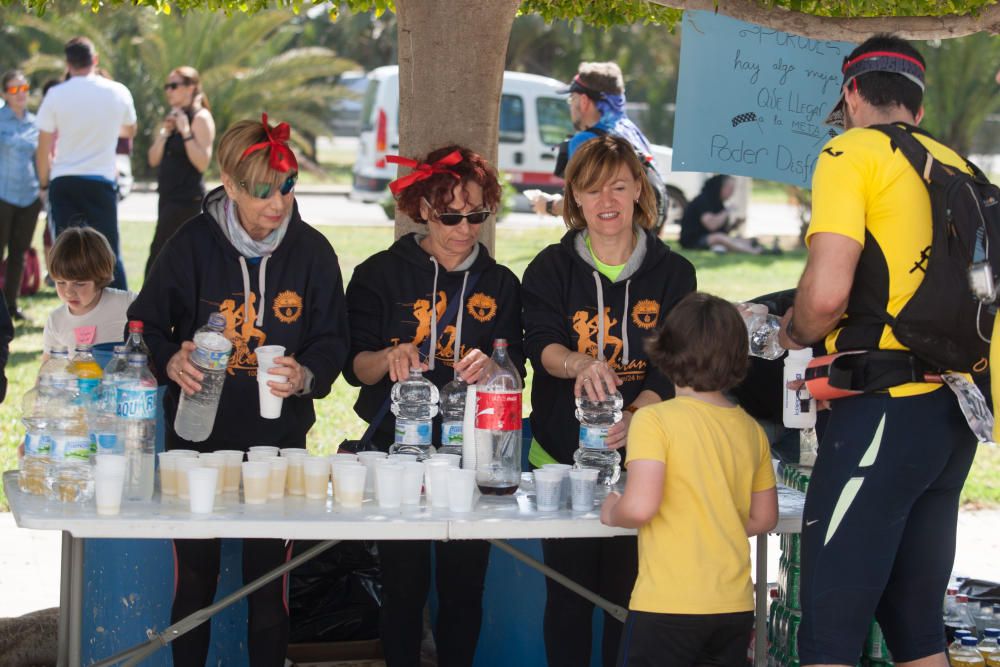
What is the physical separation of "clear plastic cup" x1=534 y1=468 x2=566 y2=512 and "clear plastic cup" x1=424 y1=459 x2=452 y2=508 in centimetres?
25

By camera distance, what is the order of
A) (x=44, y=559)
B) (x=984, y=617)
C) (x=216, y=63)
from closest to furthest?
(x=984, y=617), (x=44, y=559), (x=216, y=63)

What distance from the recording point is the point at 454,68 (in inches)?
212

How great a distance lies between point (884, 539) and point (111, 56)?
23973 millimetres

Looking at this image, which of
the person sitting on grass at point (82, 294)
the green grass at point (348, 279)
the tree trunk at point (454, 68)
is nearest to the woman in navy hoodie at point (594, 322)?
the tree trunk at point (454, 68)

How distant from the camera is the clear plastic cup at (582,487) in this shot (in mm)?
3734

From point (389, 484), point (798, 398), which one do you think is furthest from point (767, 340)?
point (389, 484)

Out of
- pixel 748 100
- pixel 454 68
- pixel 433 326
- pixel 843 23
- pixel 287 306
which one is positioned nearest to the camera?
pixel 287 306

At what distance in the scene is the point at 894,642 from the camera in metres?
3.52

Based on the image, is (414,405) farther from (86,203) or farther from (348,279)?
(348,279)

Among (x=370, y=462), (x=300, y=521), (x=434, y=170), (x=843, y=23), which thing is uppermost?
(x=843, y=23)

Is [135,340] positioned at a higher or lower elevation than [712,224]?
lower

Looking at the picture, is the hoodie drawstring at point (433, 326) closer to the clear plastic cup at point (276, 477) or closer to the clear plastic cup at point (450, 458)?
the clear plastic cup at point (450, 458)

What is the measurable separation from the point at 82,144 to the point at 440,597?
6.80 metres

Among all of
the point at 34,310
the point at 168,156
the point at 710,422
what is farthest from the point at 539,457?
the point at 34,310
